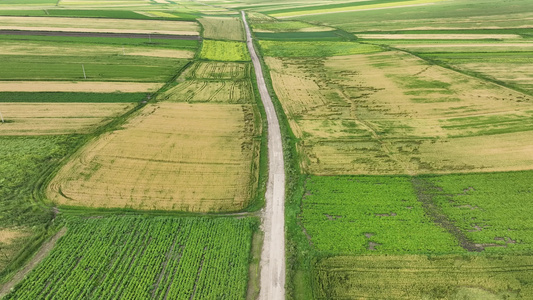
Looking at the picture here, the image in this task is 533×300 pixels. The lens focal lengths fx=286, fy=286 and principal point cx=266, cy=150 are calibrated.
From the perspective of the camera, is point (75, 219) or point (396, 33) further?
point (396, 33)

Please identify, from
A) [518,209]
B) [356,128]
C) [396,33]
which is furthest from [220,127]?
[396,33]

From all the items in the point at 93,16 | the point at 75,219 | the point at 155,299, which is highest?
the point at 93,16

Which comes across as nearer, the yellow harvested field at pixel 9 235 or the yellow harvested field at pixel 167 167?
the yellow harvested field at pixel 9 235

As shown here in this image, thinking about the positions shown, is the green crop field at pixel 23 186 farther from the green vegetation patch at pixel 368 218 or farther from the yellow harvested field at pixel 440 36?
the yellow harvested field at pixel 440 36

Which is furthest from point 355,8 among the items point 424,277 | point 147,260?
point 147,260

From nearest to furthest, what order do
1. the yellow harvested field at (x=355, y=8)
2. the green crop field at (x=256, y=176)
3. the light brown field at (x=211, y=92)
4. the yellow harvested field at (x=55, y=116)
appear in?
the green crop field at (x=256, y=176) → the yellow harvested field at (x=55, y=116) → the light brown field at (x=211, y=92) → the yellow harvested field at (x=355, y=8)

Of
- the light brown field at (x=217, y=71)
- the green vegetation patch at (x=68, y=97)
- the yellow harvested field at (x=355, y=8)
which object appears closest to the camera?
the green vegetation patch at (x=68, y=97)

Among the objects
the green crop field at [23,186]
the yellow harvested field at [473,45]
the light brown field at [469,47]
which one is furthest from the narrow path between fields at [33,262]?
the yellow harvested field at [473,45]

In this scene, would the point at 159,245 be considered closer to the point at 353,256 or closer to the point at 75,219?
the point at 75,219
